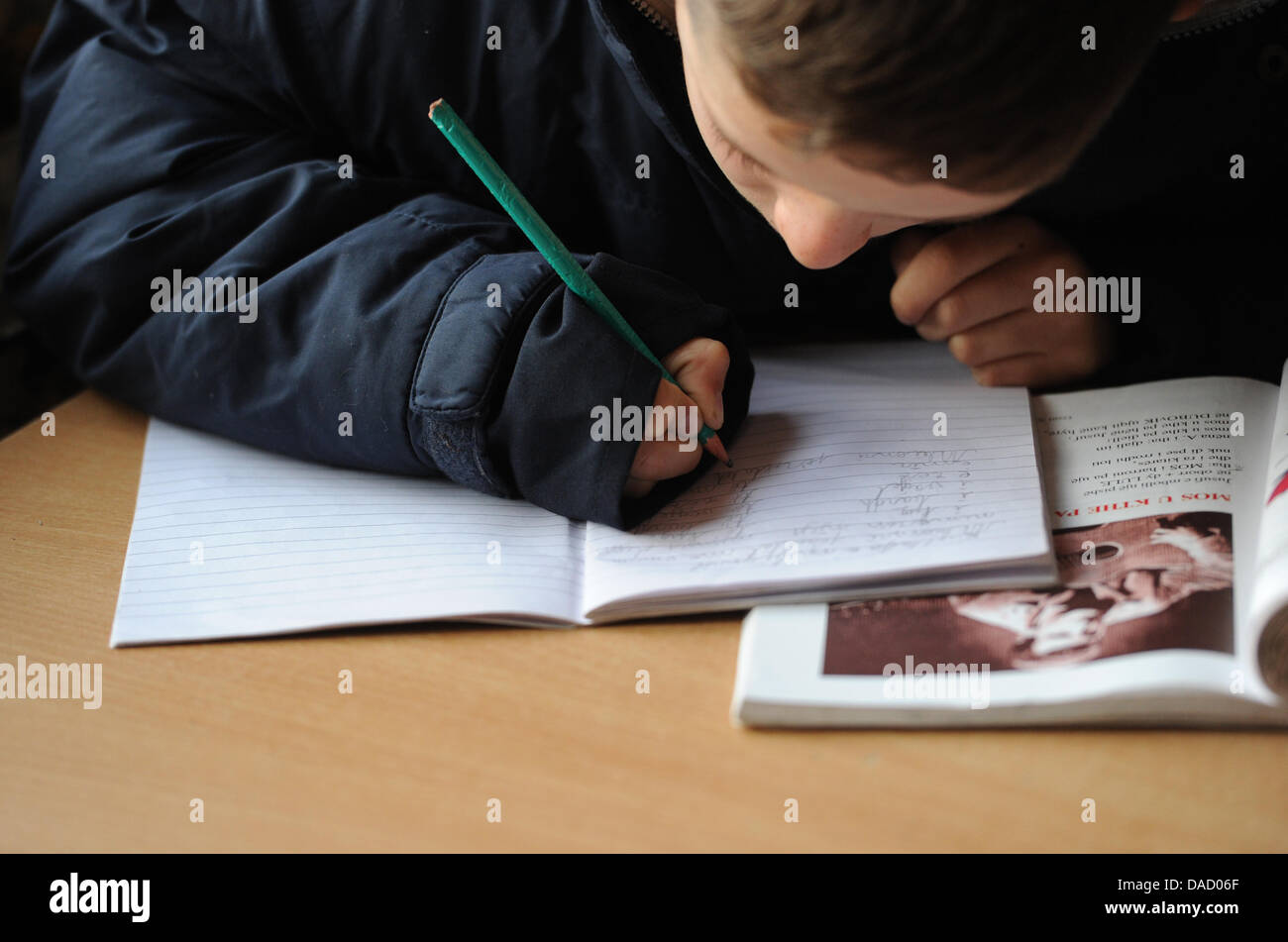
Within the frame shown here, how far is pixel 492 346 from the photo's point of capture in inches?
25.6

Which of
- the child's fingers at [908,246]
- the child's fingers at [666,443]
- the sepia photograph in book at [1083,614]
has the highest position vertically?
the child's fingers at [908,246]

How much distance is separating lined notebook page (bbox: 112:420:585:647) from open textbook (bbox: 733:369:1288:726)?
5.1 inches

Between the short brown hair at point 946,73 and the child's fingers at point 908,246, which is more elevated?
the child's fingers at point 908,246

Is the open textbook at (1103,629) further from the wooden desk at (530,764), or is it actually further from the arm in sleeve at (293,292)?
the arm in sleeve at (293,292)

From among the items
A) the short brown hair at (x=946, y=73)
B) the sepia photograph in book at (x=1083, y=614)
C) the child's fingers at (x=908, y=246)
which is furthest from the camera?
the child's fingers at (x=908, y=246)

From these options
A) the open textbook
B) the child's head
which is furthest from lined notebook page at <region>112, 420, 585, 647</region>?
the child's head

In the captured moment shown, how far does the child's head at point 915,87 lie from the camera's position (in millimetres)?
430

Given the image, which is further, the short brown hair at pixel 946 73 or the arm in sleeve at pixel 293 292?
the arm in sleeve at pixel 293 292

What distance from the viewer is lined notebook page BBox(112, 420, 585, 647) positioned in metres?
0.62

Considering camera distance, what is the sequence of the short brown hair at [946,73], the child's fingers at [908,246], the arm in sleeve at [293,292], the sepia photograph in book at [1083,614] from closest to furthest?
the short brown hair at [946,73], the sepia photograph in book at [1083,614], the arm in sleeve at [293,292], the child's fingers at [908,246]

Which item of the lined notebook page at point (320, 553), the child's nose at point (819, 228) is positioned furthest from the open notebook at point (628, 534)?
the child's nose at point (819, 228)

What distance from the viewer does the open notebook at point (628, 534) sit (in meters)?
0.61

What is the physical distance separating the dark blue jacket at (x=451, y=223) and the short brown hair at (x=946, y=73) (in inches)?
8.1

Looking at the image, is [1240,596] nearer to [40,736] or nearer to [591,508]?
[591,508]
